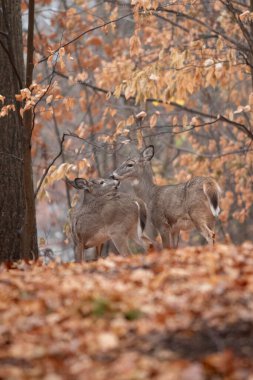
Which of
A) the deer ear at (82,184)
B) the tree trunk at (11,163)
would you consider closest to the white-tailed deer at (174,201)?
the deer ear at (82,184)

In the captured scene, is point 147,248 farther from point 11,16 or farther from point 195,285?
point 195,285

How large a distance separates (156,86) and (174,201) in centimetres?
185

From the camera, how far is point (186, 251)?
652 centimetres

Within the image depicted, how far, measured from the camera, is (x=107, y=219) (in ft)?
35.1

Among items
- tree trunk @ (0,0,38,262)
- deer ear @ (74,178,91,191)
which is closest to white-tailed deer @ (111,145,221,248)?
deer ear @ (74,178,91,191)

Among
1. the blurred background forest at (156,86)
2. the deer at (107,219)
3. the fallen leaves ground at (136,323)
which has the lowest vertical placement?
the fallen leaves ground at (136,323)

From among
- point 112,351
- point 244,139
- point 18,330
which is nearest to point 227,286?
point 112,351

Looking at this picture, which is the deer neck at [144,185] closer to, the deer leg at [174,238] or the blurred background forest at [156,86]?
the blurred background forest at [156,86]

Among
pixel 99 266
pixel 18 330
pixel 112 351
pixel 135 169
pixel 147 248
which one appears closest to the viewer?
pixel 112 351

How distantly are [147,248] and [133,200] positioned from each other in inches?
26.6

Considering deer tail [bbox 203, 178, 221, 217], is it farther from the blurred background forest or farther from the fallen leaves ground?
the fallen leaves ground

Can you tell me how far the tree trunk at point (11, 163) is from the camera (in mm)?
8766

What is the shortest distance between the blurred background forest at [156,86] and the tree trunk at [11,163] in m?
0.33

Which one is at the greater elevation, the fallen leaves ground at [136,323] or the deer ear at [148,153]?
the deer ear at [148,153]
